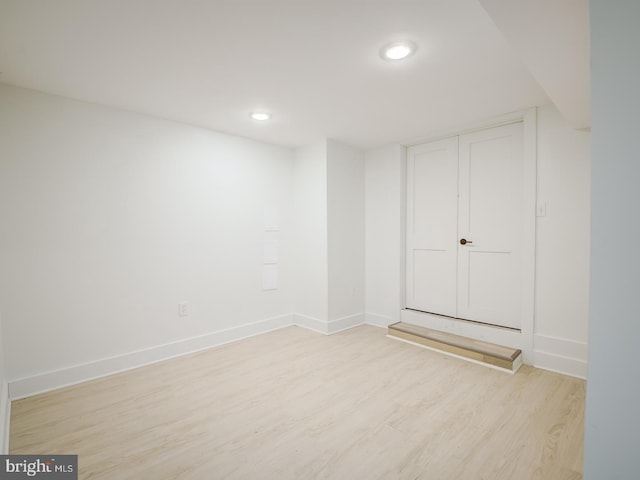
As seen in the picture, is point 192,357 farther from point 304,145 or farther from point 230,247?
point 304,145

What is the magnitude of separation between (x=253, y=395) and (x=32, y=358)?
1.75 m

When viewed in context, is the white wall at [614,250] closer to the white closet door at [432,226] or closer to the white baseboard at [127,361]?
the white closet door at [432,226]

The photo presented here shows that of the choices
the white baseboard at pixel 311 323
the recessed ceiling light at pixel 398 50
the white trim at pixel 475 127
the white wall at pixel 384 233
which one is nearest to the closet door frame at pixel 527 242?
the white trim at pixel 475 127

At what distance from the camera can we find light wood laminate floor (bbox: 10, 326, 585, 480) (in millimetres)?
1598

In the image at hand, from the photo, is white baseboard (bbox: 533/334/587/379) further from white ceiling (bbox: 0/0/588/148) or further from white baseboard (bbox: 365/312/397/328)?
white ceiling (bbox: 0/0/588/148)

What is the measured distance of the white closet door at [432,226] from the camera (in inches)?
137

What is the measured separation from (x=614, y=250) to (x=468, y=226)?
276 centimetres

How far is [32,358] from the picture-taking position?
233 cm

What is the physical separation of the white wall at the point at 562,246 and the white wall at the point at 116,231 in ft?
9.70

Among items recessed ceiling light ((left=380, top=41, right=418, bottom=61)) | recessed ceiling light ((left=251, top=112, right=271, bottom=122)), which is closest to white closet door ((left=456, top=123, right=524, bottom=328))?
recessed ceiling light ((left=380, top=41, right=418, bottom=61))

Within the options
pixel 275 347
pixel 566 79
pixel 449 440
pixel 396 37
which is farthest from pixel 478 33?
pixel 275 347

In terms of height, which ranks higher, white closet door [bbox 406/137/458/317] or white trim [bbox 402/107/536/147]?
white trim [bbox 402/107/536/147]

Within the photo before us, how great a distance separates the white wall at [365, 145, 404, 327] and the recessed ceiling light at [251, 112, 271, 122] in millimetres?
1715

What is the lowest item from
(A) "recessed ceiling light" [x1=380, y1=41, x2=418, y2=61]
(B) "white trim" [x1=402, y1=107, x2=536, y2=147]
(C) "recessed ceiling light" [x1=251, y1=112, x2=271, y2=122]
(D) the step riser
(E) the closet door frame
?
(D) the step riser
